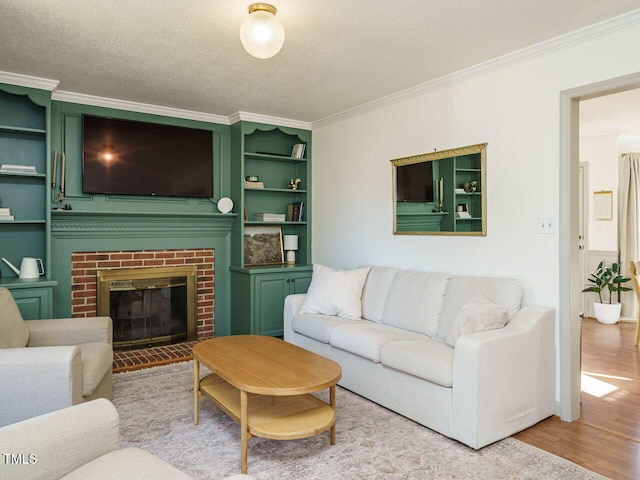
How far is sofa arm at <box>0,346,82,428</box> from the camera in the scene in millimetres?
2041

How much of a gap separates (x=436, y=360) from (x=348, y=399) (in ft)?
2.93

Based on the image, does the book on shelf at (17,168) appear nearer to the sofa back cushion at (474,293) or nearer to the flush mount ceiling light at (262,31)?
the flush mount ceiling light at (262,31)

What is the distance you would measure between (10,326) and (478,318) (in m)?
2.86

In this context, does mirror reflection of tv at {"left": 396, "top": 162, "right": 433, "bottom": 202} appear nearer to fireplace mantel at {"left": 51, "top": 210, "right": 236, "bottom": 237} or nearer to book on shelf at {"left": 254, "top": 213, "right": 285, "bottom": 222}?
book on shelf at {"left": 254, "top": 213, "right": 285, "bottom": 222}

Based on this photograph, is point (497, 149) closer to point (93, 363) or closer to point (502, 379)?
point (502, 379)

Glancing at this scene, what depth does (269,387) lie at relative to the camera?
88.1 inches

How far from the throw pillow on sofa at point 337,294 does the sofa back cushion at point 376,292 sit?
0.16 ft

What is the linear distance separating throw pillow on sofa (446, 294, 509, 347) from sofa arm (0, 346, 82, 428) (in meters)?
2.17

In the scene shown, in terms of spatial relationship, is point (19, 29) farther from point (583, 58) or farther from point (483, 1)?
point (583, 58)

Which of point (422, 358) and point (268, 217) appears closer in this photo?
point (422, 358)

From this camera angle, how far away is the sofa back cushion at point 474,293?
2975 millimetres

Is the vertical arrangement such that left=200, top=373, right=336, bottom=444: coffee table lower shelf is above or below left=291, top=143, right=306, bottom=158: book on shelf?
below

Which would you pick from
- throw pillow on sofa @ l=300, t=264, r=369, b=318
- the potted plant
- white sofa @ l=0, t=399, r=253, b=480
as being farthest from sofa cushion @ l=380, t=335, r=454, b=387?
Answer: the potted plant

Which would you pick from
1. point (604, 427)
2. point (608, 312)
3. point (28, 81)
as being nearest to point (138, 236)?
point (28, 81)
